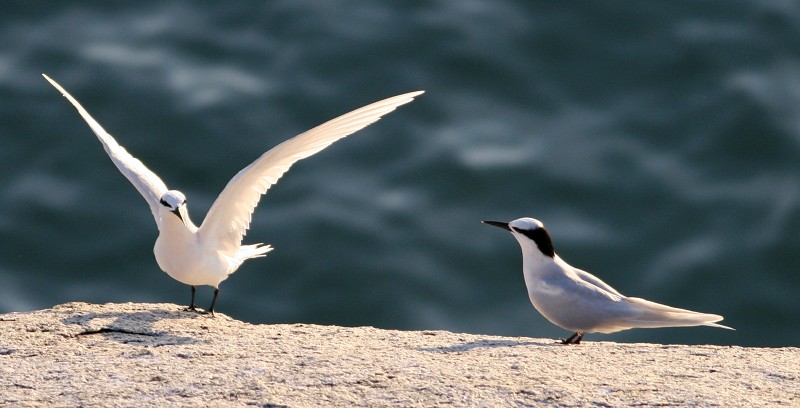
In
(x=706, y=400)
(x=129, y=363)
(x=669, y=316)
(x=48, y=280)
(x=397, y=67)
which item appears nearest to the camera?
(x=706, y=400)

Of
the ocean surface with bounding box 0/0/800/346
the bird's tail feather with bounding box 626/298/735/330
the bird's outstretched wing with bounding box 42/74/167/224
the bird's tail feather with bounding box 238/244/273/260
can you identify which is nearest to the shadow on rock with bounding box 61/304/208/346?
the bird's outstretched wing with bounding box 42/74/167/224

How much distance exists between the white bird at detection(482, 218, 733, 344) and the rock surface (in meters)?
0.28

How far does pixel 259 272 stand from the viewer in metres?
10.8

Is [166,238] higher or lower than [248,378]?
higher

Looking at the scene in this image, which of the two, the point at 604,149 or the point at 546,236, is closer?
the point at 546,236

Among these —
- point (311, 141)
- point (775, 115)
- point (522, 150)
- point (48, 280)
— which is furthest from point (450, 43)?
point (311, 141)

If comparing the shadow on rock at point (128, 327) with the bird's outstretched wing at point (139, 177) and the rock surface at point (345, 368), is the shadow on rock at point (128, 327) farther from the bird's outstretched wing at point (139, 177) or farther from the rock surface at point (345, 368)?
the bird's outstretched wing at point (139, 177)

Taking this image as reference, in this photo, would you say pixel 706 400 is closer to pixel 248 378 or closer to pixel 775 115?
pixel 248 378

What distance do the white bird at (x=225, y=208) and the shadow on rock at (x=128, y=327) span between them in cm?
61

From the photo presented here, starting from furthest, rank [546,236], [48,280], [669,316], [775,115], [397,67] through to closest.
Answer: [397,67], [775,115], [48,280], [546,236], [669,316]

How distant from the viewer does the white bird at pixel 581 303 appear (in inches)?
243

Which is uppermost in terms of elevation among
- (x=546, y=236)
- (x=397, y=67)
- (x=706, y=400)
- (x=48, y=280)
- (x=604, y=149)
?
(x=397, y=67)

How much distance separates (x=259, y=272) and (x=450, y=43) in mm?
3402

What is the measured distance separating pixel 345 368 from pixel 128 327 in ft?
4.47
